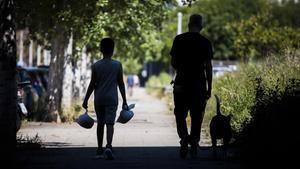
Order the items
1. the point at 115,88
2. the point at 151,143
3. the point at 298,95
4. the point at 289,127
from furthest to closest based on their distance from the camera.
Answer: the point at 151,143, the point at 115,88, the point at 298,95, the point at 289,127

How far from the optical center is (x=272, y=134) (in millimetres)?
10289

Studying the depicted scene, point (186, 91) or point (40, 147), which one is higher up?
point (186, 91)

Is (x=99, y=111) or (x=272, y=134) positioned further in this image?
(x=99, y=111)

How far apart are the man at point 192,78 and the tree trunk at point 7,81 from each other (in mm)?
2728

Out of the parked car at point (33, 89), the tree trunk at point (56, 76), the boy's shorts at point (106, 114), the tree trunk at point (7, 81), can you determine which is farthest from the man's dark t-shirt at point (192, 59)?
the tree trunk at point (56, 76)

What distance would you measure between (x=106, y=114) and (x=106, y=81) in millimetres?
487

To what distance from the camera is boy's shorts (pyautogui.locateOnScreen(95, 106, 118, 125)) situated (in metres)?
11.8

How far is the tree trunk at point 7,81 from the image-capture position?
31.4 ft

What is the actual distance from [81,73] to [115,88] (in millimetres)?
30274

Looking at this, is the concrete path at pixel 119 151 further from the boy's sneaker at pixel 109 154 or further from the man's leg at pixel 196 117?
the man's leg at pixel 196 117

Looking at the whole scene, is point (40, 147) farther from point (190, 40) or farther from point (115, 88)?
point (190, 40)

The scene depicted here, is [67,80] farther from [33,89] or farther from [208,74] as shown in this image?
[208,74]

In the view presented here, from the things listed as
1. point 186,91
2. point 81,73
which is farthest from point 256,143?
point 81,73

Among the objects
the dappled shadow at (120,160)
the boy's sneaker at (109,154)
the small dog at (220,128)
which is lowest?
the dappled shadow at (120,160)
